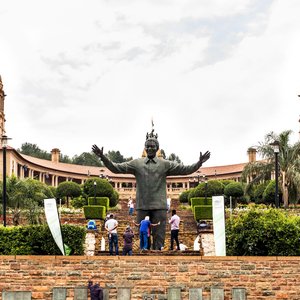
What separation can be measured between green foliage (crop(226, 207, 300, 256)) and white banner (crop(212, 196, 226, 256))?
0.93 feet

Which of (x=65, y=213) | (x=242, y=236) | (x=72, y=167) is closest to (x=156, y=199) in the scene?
(x=242, y=236)

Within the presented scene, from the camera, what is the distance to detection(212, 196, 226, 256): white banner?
546 inches

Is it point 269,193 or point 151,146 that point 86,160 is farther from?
point 151,146

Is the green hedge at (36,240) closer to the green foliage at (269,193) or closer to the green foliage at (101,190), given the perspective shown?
the green foliage at (101,190)

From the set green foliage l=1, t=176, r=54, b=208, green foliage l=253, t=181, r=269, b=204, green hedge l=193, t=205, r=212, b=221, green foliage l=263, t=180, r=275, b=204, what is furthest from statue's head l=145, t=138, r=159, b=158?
green foliage l=253, t=181, r=269, b=204

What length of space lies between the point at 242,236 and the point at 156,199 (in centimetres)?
218

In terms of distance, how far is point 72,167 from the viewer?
78.2m

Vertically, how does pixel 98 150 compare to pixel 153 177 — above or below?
above

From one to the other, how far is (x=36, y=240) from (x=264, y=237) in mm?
4900

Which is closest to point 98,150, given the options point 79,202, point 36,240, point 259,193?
point 36,240

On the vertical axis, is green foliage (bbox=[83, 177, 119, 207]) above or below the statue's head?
above

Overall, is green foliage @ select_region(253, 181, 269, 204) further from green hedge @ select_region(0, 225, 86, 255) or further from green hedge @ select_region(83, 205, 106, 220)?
green hedge @ select_region(0, 225, 86, 255)

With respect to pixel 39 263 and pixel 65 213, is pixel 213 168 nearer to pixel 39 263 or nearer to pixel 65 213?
pixel 65 213

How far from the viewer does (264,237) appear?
1358cm
